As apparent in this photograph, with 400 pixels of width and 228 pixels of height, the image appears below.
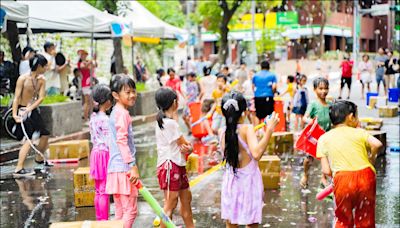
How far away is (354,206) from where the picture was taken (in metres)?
5.64

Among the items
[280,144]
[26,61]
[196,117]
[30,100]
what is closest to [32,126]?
[30,100]

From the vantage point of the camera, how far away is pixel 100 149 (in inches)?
280

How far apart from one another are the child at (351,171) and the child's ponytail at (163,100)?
1483 millimetres

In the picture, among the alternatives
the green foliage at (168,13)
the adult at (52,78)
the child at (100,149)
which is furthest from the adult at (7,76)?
the green foliage at (168,13)

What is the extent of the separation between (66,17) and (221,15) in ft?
73.2

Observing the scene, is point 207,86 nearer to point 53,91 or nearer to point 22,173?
point 53,91

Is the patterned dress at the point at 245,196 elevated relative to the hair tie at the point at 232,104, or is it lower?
lower

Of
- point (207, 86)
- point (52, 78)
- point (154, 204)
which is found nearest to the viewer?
point (154, 204)

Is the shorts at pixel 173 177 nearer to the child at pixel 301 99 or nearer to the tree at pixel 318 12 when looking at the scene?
the child at pixel 301 99

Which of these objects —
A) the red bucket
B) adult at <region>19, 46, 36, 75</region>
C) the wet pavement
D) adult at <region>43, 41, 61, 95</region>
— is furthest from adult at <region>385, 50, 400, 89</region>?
the red bucket

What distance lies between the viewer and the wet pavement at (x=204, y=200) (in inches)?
308

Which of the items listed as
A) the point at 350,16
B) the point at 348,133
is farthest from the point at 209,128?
the point at 350,16

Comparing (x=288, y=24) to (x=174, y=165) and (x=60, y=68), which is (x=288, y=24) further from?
(x=174, y=165)

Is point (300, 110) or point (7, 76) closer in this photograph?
point (300, 110)
